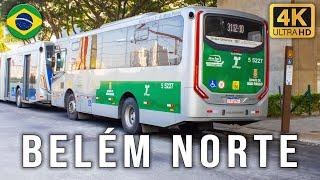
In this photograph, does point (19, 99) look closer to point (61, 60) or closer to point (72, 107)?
point (61, 60)

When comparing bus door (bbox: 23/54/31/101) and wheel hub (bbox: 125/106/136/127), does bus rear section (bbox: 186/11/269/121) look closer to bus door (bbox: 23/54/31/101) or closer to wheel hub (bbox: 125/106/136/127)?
wheel hub (bbox: 125/106/136/127)

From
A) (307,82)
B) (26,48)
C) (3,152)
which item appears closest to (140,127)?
(3,152)

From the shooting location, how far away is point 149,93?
12.5 m

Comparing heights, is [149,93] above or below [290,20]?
below

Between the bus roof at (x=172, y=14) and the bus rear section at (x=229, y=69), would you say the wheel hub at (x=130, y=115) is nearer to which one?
the bus roof at (x=172, y=14)

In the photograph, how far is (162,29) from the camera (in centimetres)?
1219

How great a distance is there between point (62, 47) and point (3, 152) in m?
9.29

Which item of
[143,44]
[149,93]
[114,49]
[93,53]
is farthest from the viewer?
[93,53]

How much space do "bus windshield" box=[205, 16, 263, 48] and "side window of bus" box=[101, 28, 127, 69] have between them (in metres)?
3.14

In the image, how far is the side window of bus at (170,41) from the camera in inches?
452

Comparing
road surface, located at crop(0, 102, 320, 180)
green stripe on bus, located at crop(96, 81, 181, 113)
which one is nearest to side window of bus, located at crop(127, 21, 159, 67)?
green stripe on bus, located at crop(96, 81, 181, 113)

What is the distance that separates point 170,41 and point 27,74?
508 inches

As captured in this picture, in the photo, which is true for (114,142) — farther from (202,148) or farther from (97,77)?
(97,77)

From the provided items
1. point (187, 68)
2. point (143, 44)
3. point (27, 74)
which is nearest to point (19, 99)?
point (27, 74)
